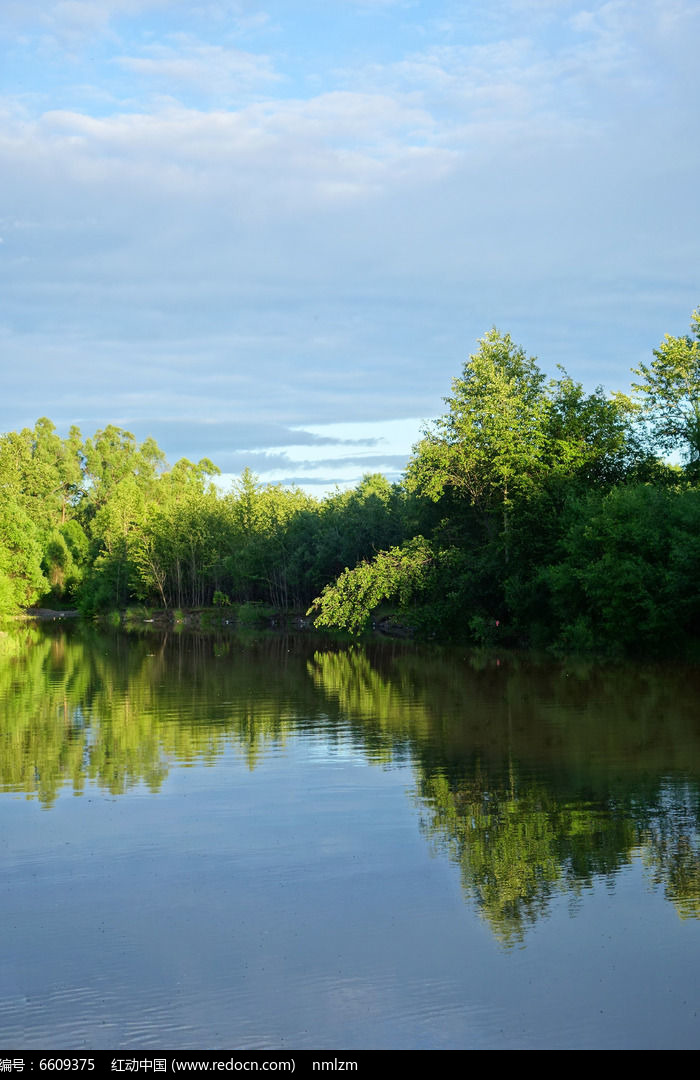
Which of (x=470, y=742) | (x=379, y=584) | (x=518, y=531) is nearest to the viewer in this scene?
(x=470, y=742)

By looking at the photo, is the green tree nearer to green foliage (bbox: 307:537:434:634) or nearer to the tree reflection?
green foliage (bbox: 307:537:434:634)

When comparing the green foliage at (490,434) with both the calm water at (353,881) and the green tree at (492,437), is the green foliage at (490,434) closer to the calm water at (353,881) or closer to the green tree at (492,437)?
the green tree at (492,437)

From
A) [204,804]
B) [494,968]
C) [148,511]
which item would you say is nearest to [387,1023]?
[494,968]

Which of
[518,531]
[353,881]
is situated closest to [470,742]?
[353,881]

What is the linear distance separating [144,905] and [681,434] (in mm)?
44659

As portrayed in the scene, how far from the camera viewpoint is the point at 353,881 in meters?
12.1

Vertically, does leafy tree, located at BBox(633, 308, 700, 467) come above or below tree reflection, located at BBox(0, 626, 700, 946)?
above

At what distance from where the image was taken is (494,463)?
51406 mm

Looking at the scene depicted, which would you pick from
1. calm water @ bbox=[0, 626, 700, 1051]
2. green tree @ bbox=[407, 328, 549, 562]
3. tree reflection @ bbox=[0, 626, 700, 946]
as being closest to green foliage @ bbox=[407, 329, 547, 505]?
green tree @ bbox=[407, 328, 549, 562]

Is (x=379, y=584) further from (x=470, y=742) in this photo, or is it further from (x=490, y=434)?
(x=470, y=742)

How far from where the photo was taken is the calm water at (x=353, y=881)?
8531 mm

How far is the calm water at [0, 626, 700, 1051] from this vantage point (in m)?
8.53
